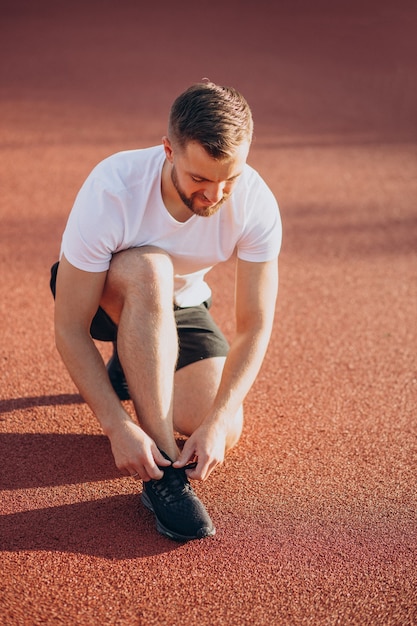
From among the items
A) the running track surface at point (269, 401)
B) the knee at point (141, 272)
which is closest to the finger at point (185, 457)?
the running track surface at point (269, 401)

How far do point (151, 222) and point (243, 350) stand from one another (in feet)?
1.74

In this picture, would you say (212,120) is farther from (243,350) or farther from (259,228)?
(243,350)

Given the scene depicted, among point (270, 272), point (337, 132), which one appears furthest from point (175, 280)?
point (337, 132)

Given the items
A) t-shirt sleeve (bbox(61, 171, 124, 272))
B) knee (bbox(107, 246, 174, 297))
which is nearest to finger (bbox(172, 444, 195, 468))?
knee (bbox(107, 246, 174, 297))

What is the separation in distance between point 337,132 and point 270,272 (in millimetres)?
4485

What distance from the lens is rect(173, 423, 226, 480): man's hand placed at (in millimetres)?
2611

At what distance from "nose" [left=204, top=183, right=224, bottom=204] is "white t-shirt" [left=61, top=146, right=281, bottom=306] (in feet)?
0.65

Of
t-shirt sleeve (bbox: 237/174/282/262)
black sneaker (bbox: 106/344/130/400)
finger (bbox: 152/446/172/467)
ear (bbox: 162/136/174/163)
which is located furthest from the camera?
black sneaker (bbox: 106/344/130/400)

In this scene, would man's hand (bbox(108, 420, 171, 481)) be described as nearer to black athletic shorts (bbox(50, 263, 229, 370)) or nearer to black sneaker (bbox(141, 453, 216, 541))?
black sneaker (bbox(141, 453, 216, 541))

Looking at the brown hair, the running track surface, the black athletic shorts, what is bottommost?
the running track surface

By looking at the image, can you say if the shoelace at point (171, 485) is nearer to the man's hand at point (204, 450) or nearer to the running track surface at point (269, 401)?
the man's hand at point (204, 450)

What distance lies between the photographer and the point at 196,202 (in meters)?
2.68

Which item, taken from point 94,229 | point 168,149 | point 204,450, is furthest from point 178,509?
point 168,149

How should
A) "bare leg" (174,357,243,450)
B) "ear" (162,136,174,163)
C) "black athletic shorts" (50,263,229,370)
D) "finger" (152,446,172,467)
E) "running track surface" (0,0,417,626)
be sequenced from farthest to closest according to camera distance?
"black athletic shorts" (50,263,229,370), "bare leg" (174,357,243,450), "ear" (162,136,174,163), "finger" (152,446,172,467), "running track surface" (0,0,417,626)
